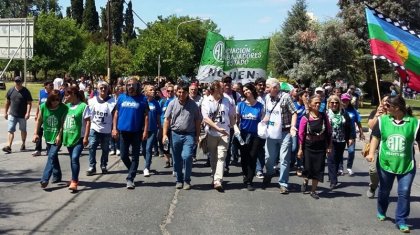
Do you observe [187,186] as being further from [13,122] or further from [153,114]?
[13,122]

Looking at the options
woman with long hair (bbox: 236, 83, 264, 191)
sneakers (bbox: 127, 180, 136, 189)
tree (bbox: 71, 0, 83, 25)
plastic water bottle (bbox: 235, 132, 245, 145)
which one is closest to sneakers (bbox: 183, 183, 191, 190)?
sneakers (bbox: 127, 180, 136, 189)

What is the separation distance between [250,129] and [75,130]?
282 centimetres

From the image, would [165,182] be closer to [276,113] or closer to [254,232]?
[276,113]

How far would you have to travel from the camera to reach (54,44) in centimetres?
4859

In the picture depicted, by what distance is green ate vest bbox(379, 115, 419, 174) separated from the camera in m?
5.98

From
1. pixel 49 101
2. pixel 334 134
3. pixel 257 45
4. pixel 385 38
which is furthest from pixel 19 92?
pixel 385 38

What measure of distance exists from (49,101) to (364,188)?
5.44 metres

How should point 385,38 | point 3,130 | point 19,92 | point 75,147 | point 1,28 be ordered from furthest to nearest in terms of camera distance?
point 1,28 → point 3,130 → point 19,92 → point 385,38 → point 75,147

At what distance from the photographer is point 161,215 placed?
20.9 feet

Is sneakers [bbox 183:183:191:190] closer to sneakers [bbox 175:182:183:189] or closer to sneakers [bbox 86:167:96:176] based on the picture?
sneakers [bbox 175:182:183:189]

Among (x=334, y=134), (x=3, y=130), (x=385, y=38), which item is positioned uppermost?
(x=385, y=38)

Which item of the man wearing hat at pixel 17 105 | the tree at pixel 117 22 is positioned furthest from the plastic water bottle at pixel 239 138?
the tree at pixel 117 22

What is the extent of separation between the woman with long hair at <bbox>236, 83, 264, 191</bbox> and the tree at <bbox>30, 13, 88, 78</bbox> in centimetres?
3912

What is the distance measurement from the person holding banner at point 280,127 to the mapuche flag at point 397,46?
5.31 feet
